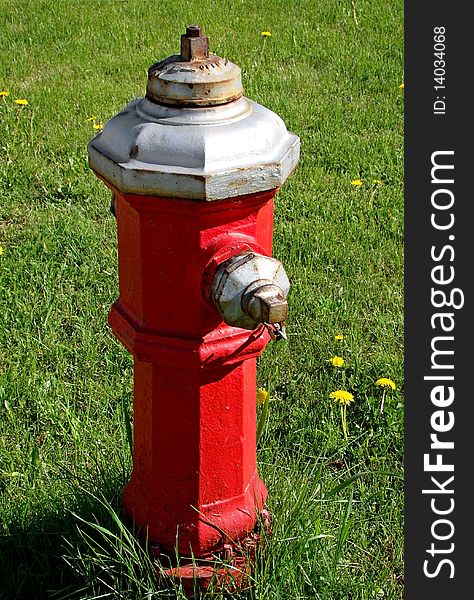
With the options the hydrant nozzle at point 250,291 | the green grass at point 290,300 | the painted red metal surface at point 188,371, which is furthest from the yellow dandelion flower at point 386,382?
the hydrant nozzle at point 250,291

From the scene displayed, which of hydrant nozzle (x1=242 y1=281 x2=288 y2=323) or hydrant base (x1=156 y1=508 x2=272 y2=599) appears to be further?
hydrant base (x1=156 y1=508 x2=272 y2=599)

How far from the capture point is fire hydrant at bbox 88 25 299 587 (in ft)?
5.23

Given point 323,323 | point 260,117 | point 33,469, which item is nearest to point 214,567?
point 33,469

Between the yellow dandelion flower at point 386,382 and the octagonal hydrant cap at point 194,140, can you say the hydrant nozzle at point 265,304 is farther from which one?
the yellow dandelion flower at point 386,382

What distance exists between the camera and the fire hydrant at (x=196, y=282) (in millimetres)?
1595

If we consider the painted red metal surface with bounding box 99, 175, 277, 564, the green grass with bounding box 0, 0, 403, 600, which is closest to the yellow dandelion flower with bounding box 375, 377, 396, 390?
the green grass with bounding box 0, 0, 403, 600

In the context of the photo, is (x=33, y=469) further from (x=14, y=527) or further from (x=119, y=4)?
(x=119, y=4)

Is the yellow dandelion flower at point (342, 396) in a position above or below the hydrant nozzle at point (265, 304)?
below

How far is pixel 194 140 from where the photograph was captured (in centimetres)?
158

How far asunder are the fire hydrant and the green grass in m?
0.14

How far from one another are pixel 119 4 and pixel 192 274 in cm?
514

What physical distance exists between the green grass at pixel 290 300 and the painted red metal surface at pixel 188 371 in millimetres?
122

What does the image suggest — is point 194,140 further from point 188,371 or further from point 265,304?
point 188,371

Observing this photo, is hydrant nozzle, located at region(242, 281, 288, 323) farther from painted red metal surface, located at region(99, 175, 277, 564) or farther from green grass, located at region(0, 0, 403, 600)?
green grass, located at region(0, 0, 403, 600)
